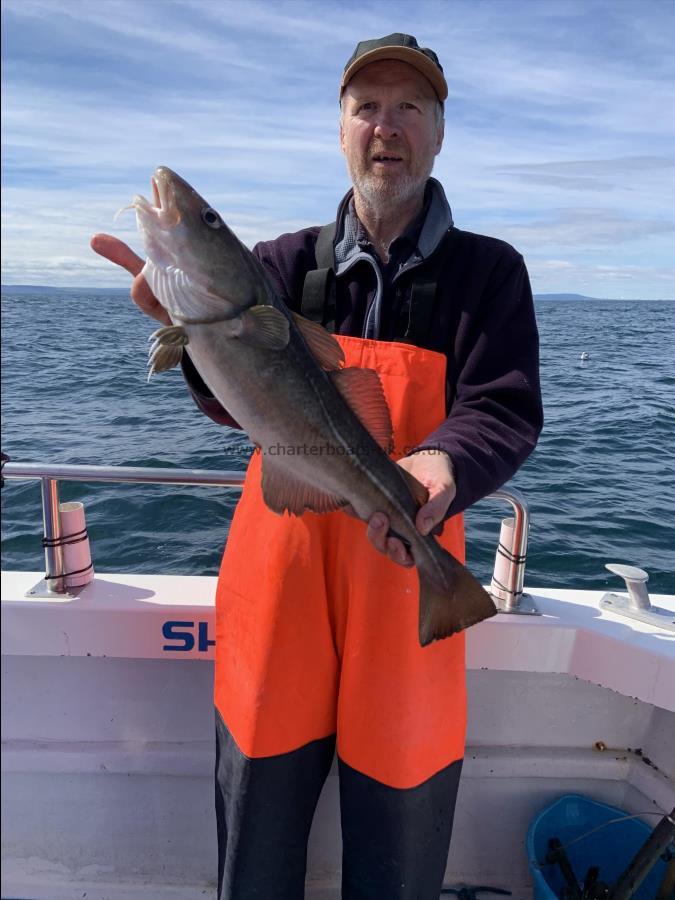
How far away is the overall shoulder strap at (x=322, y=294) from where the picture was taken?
3119 mm

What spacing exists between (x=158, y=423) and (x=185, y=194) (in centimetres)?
1214

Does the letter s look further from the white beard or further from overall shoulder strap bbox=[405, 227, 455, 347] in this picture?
the white beard

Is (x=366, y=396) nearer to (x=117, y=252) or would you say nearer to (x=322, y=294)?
(x=322, y=294)

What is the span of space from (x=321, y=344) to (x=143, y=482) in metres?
1.43

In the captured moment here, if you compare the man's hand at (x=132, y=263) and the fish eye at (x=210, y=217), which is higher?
the fish eye at (x=210, y=217)

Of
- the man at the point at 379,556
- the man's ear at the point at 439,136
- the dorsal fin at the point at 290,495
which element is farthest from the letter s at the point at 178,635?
the man's ear at the point at 439,136

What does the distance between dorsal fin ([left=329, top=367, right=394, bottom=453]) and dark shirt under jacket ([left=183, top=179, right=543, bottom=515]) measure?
209 mm

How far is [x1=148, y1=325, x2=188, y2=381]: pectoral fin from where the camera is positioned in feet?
8.32

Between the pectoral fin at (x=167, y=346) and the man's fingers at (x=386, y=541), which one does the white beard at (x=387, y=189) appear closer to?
the pectoral fin at (x=167, y=346)

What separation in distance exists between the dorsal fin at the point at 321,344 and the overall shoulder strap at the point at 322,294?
39cm

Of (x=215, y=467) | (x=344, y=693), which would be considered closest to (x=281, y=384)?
(x=344, y=693)

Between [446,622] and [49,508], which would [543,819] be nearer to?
[446,622]

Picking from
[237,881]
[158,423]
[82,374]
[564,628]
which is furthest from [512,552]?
[82,374]

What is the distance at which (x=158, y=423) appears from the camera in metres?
14.3
